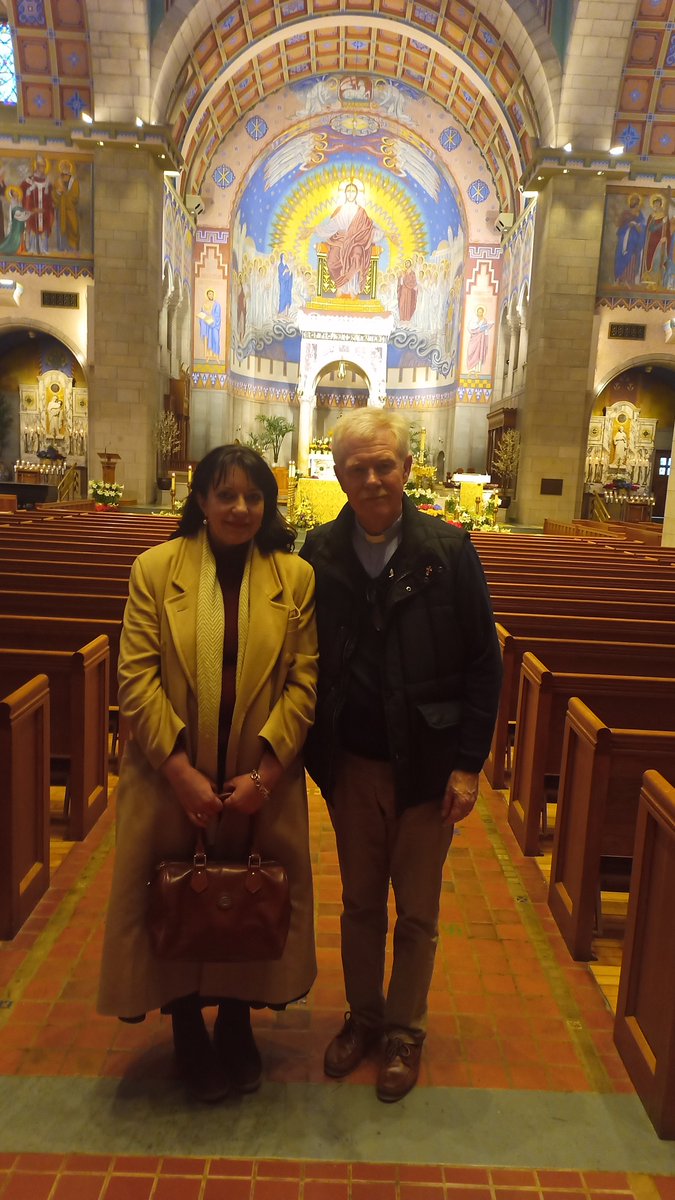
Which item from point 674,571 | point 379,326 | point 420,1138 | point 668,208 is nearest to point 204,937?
point 420,1138

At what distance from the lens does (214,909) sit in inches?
74.0

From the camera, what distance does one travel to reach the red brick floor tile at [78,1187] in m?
1.80

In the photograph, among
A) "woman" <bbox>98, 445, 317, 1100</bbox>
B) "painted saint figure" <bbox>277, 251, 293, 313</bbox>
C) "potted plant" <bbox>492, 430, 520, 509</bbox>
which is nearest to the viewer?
"woman" <bbox>98, 445, 317, 1100</bbox>

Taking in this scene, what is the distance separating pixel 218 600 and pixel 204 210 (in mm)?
24690

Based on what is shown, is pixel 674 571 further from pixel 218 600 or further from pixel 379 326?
pixel 379 326

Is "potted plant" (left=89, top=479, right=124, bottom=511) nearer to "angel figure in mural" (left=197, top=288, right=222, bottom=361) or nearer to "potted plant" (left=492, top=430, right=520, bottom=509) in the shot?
"potted plant" (left=492, top=430, right=520, bottom=509)

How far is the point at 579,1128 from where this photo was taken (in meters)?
2.07

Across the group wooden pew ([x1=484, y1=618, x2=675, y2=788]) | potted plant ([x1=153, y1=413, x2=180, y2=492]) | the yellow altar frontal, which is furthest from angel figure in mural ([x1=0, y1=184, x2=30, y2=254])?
wooden pew ([x1=484, y1=618, x2=675, y2=788])

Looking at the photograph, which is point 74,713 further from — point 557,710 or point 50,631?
point 557,710

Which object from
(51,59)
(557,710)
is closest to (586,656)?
(557,710)

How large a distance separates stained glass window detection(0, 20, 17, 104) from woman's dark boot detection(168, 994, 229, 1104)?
70.7ft

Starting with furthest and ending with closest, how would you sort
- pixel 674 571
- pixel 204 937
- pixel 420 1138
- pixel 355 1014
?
pixel 674 571
pixel 355 1014
pixel 420 1138
pixel 204 937

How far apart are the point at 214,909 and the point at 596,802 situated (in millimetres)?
1512

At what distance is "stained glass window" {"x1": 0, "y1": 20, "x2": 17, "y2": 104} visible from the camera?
711 inches
